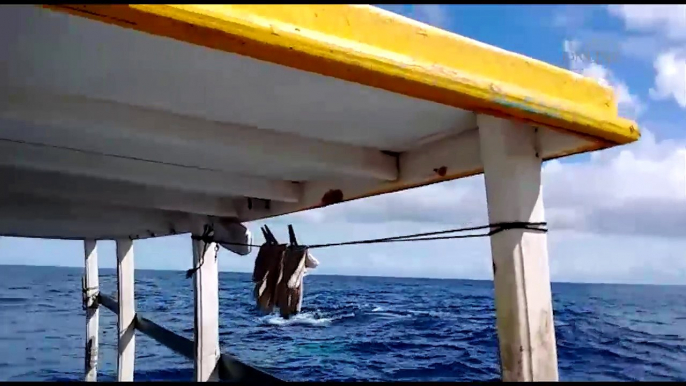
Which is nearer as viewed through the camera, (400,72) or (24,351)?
(400,72)

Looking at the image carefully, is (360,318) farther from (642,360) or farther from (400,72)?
(400,72)

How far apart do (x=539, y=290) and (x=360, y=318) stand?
974 inches

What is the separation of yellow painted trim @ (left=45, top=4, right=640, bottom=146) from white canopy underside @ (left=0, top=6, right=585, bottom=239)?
0.16m

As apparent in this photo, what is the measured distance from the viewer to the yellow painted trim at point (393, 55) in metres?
1.15

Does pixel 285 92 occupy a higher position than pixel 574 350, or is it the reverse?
pixel 285 92

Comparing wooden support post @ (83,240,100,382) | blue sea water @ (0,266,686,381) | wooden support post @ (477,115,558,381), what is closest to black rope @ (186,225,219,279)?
wooden support post @ (477,115,558,381)

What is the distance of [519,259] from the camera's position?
1761 mm

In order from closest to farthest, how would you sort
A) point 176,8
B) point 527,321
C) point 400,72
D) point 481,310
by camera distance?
point 176,8 < point 400,72 < point 527,321 < point 481,310

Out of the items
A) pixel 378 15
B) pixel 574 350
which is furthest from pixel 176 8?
pixel 574 350

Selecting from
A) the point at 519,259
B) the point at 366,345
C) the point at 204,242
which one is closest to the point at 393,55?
the point at 519,259

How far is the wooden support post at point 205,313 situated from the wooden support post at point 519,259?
3.37 m

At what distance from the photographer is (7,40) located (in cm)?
159

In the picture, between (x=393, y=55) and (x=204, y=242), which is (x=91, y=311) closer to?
(x=204, y=242)

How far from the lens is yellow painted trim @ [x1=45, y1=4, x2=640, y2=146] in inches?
45.4
